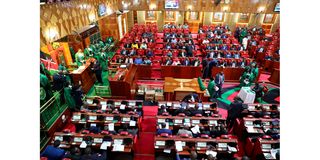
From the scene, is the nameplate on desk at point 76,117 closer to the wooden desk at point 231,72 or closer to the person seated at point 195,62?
the person seated at point 195,62

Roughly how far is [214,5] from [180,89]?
11359 millimetres

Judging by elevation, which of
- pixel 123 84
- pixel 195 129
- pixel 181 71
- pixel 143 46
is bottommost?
pixel 195 129

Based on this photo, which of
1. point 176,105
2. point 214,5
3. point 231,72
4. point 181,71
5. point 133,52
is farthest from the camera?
point 214,5

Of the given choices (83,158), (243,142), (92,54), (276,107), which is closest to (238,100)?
(243,142)

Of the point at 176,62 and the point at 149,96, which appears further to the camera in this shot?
the point at 176,62

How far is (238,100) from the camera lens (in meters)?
7.57

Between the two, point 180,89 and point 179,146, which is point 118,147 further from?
point 180,89

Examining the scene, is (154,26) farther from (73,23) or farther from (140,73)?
(73,23)

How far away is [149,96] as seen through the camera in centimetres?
1006

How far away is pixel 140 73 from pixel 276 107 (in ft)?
24.0

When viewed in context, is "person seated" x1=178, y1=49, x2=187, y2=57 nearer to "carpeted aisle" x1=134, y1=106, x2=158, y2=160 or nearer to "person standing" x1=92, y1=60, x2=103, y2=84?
"carpeted aisle" x1=134, y1=106, x2=158, y2=160

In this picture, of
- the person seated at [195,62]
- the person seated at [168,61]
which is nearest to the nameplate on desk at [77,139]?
the person seated at [168,61]

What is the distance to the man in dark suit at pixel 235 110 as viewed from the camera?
24.5 ft

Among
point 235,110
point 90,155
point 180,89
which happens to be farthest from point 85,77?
point 235,110
